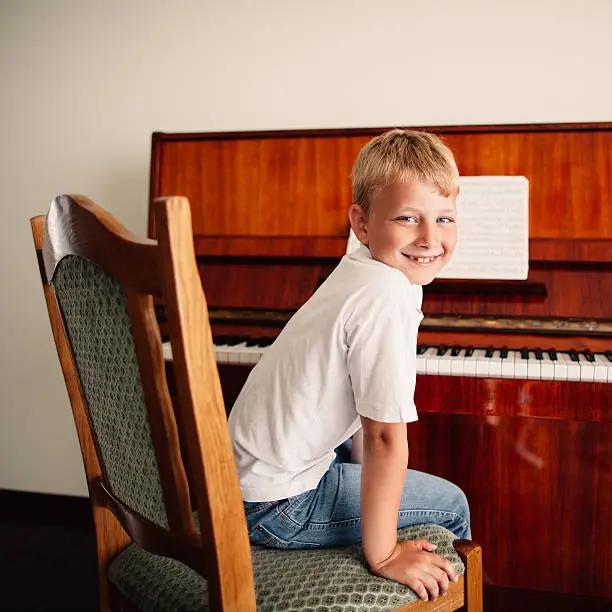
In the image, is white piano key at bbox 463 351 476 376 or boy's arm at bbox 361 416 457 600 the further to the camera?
white piano key at bbox 463 351 476 376

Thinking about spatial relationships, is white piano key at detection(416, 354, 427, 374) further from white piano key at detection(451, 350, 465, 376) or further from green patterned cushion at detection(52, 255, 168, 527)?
green patterned cushion at detection(52, 255, 168, 527)

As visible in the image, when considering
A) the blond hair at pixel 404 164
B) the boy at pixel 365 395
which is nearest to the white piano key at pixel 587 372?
the boy at pixel 365 395

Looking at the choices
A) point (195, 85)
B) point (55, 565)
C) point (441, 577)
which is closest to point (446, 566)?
point (441, 577)

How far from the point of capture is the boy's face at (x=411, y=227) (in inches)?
44.8

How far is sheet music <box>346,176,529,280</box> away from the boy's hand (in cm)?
107

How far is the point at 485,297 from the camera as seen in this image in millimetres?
1993

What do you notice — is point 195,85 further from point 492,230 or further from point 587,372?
point 587,372

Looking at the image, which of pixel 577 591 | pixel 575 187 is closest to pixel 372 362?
pixel 575 187

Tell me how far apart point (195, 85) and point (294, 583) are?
2.26 meters

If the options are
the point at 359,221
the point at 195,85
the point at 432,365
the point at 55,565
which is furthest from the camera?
the point at 195,85

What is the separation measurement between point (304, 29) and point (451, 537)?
2115 mm

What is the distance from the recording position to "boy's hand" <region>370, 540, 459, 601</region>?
99 centimetres

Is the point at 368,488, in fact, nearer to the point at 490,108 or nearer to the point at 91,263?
the point at 91,263

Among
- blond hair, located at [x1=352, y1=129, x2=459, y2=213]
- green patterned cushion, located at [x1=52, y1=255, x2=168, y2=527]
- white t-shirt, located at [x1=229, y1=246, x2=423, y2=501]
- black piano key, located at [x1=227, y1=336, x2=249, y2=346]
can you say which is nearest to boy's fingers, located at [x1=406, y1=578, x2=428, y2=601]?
white t-shirt, located at [x1=229, y1=246, x2=423, y2=501]
